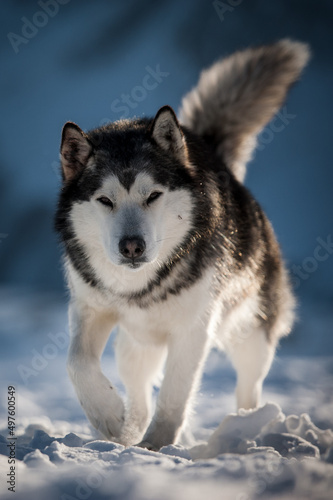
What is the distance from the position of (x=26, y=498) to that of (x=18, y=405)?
2.31 meters

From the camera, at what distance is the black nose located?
2.61 meters

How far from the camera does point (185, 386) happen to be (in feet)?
9.95

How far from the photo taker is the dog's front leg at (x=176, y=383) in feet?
9.87

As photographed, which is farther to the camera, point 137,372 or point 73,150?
point 137,372

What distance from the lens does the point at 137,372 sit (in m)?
3.73

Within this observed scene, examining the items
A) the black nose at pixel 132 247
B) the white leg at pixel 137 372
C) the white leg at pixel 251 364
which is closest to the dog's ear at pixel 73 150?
the black nose at pixel 132 247

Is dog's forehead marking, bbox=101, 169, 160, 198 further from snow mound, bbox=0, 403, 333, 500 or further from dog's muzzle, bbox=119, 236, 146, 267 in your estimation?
snow mound, bbox=0, 403, 333, 500

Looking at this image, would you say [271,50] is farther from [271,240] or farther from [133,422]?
[133,422]

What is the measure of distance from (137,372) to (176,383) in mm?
764

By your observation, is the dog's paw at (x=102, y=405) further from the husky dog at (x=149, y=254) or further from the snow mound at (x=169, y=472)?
the snow mound at (x=169, y=472)

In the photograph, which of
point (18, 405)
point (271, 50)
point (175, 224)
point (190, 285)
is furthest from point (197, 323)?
point (271, 50)

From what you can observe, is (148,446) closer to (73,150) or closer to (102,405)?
(102,405)

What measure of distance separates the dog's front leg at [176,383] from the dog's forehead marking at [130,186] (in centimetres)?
81

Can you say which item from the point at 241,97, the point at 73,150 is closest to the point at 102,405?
the point at 73,150
